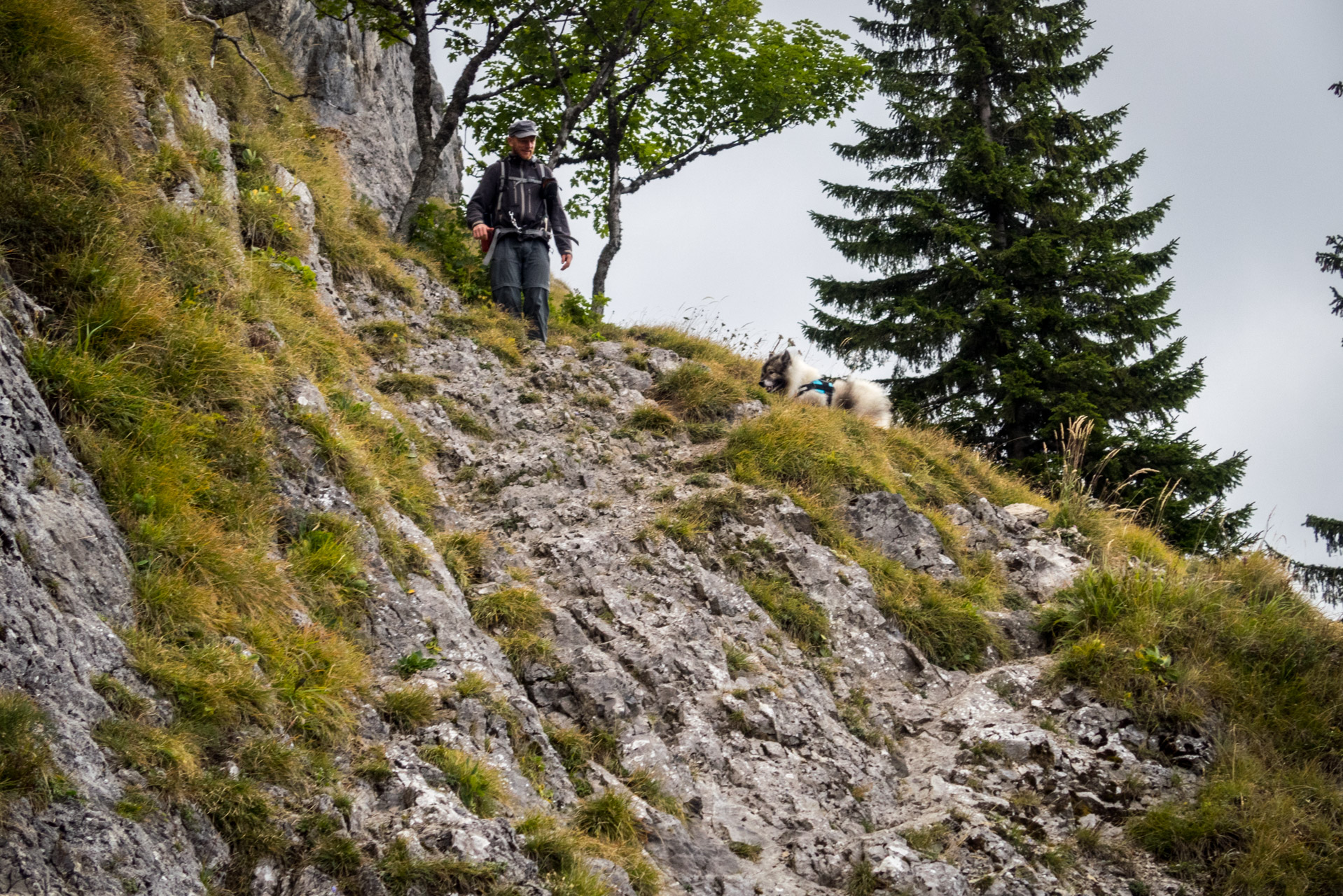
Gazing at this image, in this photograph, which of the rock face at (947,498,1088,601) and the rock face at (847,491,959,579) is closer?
the rock face at (847,491,959,579)

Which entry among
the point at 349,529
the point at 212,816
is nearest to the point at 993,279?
the point at 349,529

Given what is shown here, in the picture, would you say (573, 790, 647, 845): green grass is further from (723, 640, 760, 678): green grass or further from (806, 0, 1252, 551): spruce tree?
(806, 0, 1252, 551): spruce tree

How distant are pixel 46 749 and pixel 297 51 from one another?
1536cm

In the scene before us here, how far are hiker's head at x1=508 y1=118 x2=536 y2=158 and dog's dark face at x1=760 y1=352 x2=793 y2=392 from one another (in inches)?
169

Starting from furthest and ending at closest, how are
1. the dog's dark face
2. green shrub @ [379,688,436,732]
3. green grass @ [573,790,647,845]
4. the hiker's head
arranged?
the dog's dark face < the hiker's head < green grass @ [573,790,647,845] < green shrub @ [379,688,436,732]

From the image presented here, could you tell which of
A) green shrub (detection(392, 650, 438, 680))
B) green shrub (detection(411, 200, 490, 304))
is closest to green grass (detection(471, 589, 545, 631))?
green shrub (detection(392, 650, 438, 680))

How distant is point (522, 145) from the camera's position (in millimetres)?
11273

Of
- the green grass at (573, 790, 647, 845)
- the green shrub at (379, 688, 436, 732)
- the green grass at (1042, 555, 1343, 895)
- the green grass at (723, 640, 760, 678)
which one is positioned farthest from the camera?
the green grass at (723, 640, 760, 678)

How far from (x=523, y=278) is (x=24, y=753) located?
9527 millimetres

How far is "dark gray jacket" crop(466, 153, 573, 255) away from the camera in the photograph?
11.3m

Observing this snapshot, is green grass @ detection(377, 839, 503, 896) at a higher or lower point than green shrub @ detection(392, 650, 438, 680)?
lower

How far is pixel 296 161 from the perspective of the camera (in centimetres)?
1121

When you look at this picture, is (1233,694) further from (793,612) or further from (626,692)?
(626,692)

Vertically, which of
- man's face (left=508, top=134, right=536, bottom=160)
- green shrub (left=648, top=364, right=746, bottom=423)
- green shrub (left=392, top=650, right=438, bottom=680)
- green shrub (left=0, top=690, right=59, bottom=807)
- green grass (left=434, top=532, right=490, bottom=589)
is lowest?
green shrub (left=0, top=690, right=59, bottom=807)
